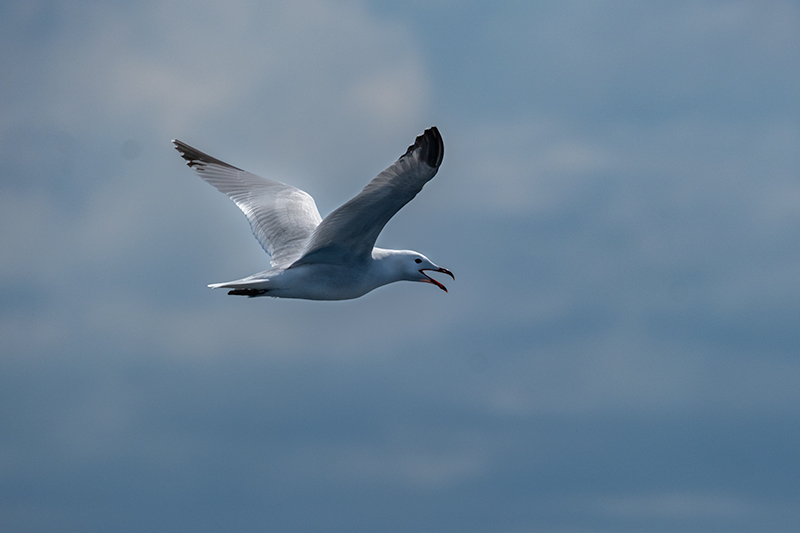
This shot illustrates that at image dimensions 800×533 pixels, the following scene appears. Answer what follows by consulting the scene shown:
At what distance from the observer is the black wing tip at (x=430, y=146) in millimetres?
18656

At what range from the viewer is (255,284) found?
2159 cm

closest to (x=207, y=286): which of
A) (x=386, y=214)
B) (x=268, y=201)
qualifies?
(x=386, y=214)

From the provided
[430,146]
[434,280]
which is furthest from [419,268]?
[430,146]

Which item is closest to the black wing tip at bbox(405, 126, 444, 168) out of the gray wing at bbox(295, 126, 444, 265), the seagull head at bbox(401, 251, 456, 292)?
the gray wing at bbox(295, 126, 444, 265)

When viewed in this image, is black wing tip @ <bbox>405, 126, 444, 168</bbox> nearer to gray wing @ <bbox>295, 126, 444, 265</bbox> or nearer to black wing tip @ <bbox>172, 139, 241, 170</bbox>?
gray wing @ <bbox>295, 126, 444, 265</bbox>

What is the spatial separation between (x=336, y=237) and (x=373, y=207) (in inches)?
68.0

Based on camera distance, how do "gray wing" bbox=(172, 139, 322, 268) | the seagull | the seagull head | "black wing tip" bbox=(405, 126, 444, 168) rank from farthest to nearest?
"gray wing" bbox=(172, 139, 322, 268) < the seagull head < the seagull < "black wing tip" bbox=(405, 126, 444, 168)

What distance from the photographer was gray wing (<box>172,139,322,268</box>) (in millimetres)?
24969

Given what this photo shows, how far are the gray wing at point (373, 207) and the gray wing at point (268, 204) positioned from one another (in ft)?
4.88

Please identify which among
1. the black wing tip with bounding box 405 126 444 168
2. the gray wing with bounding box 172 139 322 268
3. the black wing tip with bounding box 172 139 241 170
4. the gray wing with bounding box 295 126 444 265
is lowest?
the gray wing with bounding box 295 126 444 265

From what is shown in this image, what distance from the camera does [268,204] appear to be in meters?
27.0

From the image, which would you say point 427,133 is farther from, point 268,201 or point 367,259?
point 268,201

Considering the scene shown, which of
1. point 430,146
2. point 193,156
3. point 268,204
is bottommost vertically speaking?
point 430,146

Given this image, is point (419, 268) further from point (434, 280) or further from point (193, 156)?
point (193, 156)
